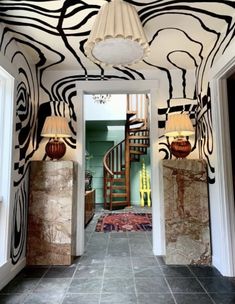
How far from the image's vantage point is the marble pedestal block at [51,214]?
289cm

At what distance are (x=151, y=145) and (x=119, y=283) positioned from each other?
5.78ft

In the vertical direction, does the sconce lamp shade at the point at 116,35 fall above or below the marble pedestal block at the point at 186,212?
above

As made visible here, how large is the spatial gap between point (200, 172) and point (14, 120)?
2.21 meters

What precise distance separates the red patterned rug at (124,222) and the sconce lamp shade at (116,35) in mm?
3499

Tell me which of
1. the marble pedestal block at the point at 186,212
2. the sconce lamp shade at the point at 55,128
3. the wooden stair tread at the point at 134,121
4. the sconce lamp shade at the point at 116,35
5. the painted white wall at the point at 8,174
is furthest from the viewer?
the wooden stair tread at the point at 134,121

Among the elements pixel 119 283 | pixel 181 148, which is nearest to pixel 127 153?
pixel 181 148

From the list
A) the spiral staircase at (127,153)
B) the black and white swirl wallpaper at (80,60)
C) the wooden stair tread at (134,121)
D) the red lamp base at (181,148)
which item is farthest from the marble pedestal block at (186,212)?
the wooden stair tread at (134,121)

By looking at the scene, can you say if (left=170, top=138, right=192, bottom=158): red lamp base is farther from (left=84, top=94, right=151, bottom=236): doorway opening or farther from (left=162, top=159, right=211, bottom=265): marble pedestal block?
(left=84, top=94, right=151, bottom=236): doorway opening

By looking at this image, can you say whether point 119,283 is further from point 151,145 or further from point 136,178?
point 136,178

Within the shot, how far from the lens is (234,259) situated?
248 cm

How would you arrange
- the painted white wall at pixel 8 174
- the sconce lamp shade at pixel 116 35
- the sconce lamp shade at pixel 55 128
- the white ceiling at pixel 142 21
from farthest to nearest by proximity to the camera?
the sconce lamp shade at pixel 55 128 → the painted white wall at pixel 8 174 → the white ceiling at pixel 142 21 → the sconce lamp shade at pixel 116 35

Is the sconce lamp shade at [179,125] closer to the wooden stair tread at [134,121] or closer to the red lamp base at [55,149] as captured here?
the red lamp base at [55,149]

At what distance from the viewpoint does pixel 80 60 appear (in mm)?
3170

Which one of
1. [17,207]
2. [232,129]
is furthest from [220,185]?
[17,207]
